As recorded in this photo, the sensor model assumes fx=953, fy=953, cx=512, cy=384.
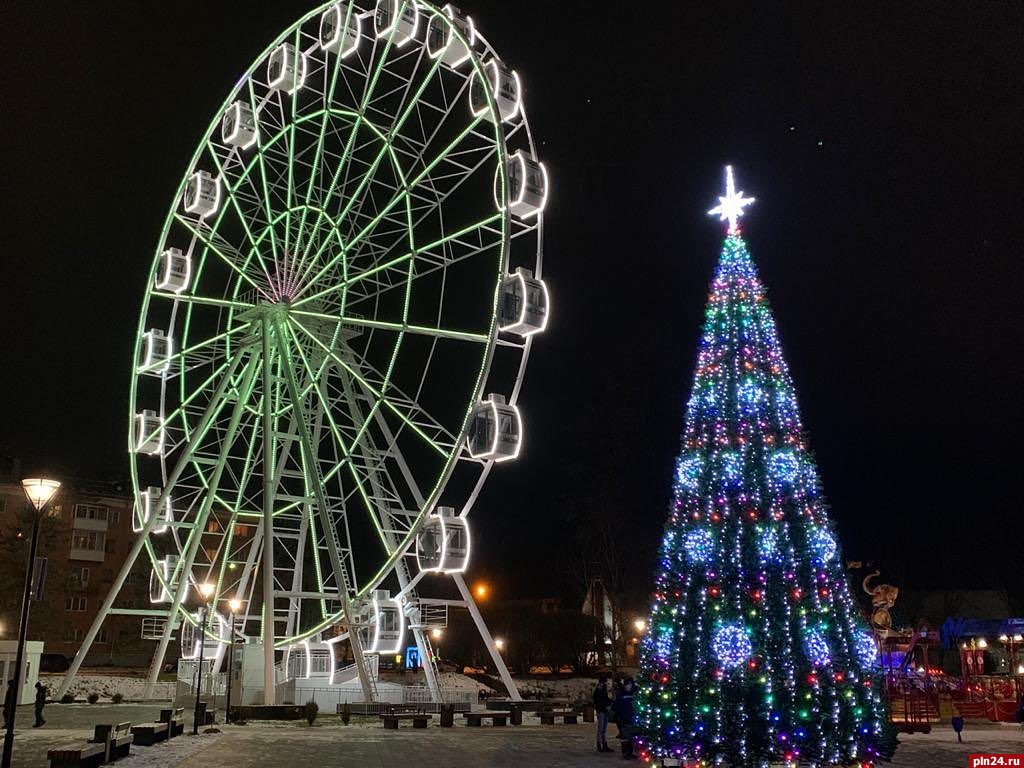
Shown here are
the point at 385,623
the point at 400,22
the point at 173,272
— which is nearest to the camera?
the point at 385,623

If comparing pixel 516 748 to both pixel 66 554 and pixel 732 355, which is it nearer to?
pixel 732 355

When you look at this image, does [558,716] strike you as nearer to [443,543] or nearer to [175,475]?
[443,543]

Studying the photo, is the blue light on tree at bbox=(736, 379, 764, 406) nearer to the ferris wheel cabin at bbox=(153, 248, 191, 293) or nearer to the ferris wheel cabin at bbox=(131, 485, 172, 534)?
the ferris wheel cabin at bbox=(131, 485, 172, 534)

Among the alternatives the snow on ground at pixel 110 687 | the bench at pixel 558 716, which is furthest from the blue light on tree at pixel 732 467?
the snow on ground at pixel 110 687

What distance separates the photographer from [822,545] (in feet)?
41.2

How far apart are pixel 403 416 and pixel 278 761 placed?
9.76m

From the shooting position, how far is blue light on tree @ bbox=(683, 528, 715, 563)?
1276 centimetres

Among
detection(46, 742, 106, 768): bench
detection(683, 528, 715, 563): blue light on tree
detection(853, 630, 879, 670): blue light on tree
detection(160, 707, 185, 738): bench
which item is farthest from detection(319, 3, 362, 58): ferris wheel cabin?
detection(853, 630, 879, 670): blue light on tree

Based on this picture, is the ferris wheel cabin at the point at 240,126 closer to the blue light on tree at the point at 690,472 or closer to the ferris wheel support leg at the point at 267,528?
the ferris wheel support leg at the point at 267,528

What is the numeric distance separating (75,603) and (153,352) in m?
37.1

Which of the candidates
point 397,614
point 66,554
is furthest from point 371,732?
point 66,554

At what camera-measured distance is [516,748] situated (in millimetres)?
17078

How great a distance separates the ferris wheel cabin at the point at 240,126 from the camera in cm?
2708

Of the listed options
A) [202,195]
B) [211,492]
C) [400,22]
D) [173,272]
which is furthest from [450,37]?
[211,492]
